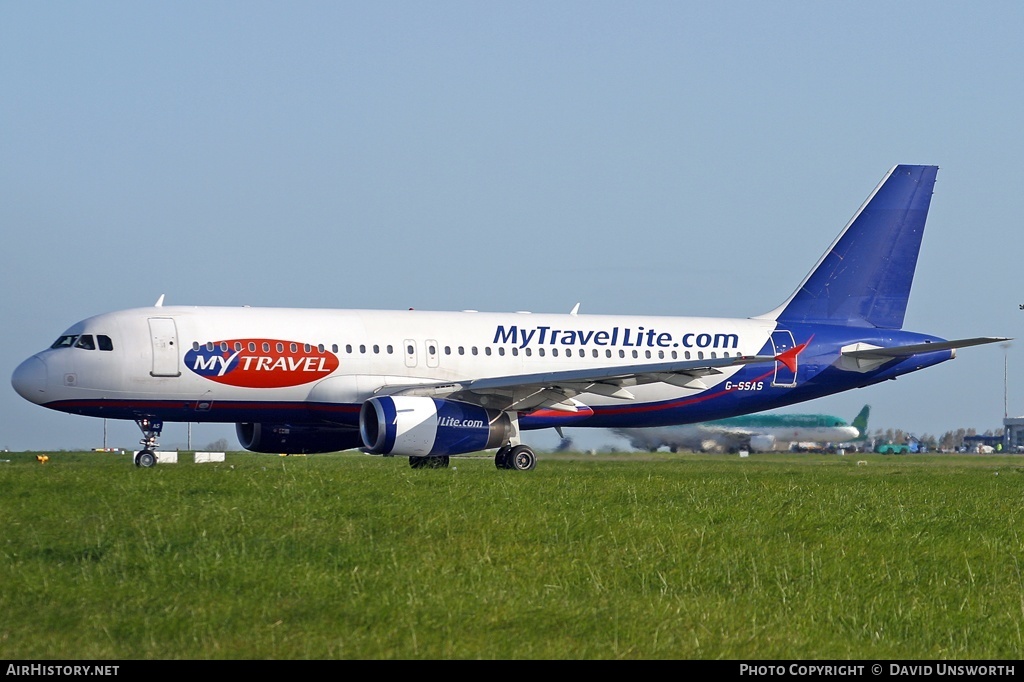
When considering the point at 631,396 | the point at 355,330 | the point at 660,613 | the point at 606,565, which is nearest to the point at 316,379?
the point at 355,330

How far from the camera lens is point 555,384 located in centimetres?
2809

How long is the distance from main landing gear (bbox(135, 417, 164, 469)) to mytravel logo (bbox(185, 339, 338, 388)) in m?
1.68

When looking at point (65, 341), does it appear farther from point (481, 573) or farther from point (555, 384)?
point (481, 573)

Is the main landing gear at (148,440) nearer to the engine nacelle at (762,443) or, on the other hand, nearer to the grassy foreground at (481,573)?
the grassy foreground at (481,573)

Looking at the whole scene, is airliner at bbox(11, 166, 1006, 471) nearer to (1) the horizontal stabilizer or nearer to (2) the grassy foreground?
(1) the horizontal stabilizer

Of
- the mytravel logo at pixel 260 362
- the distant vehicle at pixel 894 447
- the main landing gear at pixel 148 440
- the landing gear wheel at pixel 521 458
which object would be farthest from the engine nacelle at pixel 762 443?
the main landing gear at pixel 148 440

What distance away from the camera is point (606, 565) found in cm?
1337

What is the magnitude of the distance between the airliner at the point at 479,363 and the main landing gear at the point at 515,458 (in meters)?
0.03

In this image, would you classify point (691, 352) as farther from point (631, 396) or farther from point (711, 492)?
point (711, 492)

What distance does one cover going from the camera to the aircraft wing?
91.5ft

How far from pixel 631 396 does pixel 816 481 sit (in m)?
6.90

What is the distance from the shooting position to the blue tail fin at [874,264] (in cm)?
3506

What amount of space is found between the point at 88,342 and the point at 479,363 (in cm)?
892

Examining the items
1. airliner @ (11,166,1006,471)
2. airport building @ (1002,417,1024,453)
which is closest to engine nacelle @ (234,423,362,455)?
airliner @ (11,166,1006,471)
